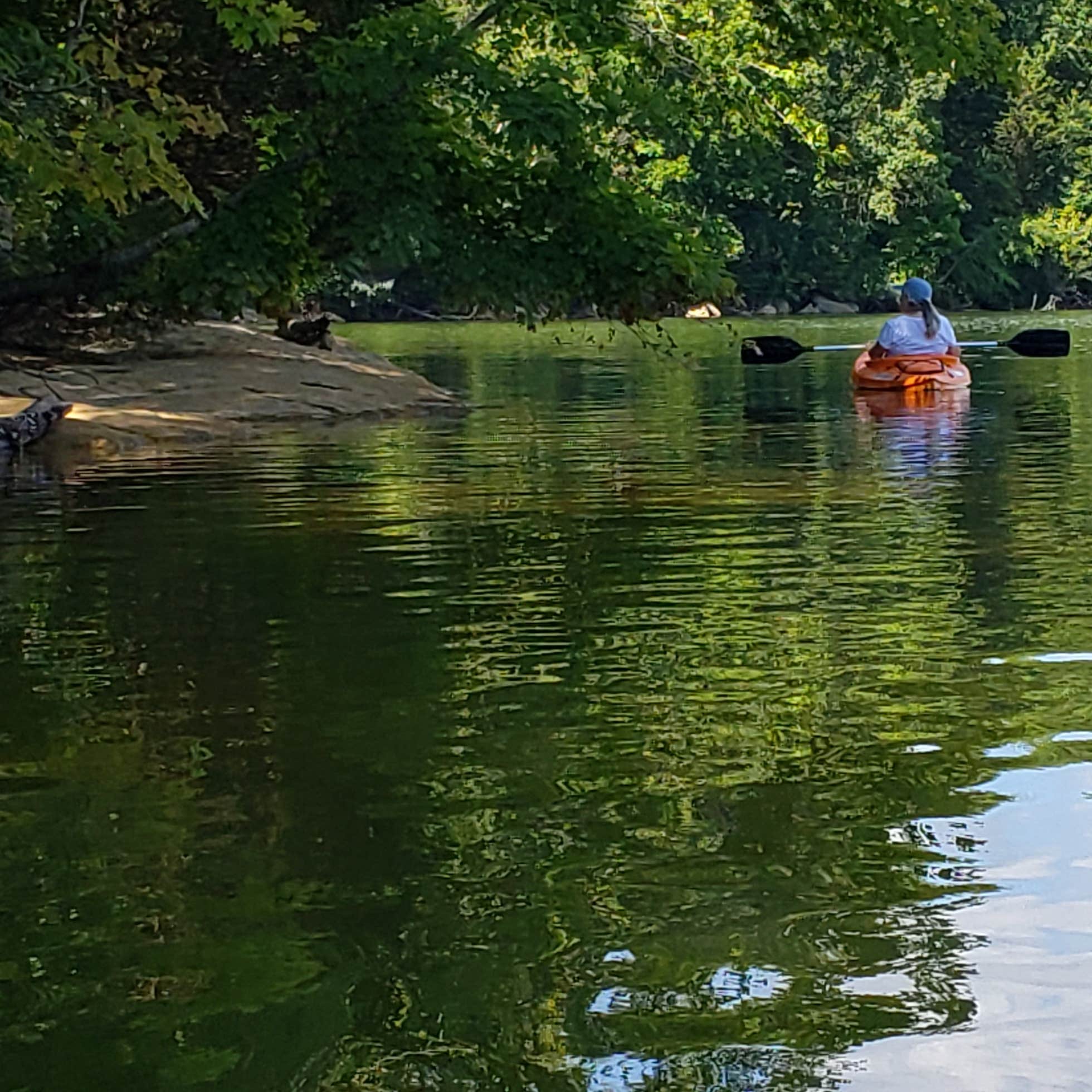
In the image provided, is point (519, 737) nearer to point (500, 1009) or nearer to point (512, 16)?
point (500, 1009)

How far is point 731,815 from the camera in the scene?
5.68 meters

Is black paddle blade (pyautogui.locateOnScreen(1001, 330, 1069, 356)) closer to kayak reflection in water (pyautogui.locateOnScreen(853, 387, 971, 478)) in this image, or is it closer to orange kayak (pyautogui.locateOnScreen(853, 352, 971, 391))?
kayak reflection in water (pyautogui.locateOnScreen(853, 387, 971, 478))

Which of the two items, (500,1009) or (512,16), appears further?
(512,16)

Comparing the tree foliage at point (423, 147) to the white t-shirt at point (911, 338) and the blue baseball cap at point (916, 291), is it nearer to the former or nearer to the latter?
the blue baseball cap at point (916, 291)

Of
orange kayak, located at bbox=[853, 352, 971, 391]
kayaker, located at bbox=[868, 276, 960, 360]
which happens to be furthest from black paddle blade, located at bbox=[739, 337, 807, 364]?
orange kayak, located at bbox=[853, 352, 971, 391]

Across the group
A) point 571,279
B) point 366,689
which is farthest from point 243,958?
point 571,279

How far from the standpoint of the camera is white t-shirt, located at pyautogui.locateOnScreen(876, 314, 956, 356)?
25.5 m

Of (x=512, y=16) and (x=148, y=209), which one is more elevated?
(x=512, y=16)

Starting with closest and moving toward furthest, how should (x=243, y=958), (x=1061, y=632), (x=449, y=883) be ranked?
(x=243, y=958)
(x=449, y=883)
(x=1061, y=632)

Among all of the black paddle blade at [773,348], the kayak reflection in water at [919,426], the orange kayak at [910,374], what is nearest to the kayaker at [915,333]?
the orange kayak at [910,374]

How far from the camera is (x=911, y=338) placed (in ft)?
84.5

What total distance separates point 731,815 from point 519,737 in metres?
1.22

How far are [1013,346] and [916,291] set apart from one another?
24.8ft

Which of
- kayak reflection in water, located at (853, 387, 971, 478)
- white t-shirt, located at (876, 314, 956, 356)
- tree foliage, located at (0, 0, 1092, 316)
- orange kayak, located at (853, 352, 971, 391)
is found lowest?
kayak reflection in water, located at (853, 387, 971, 478)
